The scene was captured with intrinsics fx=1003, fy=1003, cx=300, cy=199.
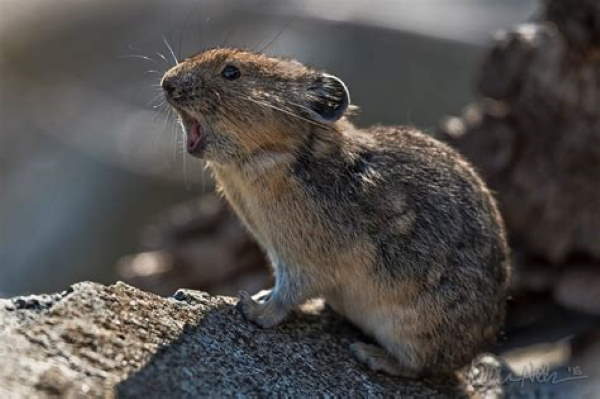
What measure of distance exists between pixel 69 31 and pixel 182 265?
9856mm

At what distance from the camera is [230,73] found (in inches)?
301

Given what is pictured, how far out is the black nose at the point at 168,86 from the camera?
24.3 ft

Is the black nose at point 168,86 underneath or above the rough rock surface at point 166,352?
above

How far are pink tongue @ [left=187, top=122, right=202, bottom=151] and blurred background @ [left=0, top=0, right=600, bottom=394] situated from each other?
4512mm

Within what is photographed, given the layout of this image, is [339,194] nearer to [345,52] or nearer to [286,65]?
[286,65]

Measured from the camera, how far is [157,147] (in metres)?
16.0

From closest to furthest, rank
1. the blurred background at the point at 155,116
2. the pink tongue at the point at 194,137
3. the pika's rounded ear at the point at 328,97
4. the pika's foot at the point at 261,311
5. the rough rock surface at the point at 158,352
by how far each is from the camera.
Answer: the rough rock surface at the point at 158,352, the pika's foot at the point at 261,311, the pink tongue at the point at 194,137, the pika's rounded ear at the point at 328,97, the blurred background at the point at 155,116

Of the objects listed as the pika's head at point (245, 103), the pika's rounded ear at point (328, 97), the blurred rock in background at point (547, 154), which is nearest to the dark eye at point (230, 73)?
the pika's head at point (245, 103)

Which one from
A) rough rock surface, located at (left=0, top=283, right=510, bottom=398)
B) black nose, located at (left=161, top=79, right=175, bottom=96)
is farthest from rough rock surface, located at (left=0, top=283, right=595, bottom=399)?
black nose, located at (left=161, top=79, right=175, bottom=96)

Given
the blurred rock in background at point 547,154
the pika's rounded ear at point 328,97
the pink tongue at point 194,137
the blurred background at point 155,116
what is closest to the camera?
the pink tongue at point 194,137

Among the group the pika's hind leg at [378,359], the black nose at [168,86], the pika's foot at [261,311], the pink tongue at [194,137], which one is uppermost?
the black nose at [168,86]

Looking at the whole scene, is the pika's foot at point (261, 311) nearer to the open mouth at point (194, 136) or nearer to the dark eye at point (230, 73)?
the open mouth at point (194, 136)

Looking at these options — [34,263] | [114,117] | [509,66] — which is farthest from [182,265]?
[114,117]

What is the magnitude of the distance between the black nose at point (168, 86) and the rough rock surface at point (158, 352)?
4.91ft
